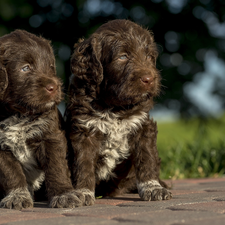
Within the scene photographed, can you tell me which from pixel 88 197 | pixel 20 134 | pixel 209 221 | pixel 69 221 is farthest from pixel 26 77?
pixel 209 221

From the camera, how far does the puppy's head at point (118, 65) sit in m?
→ 4.10

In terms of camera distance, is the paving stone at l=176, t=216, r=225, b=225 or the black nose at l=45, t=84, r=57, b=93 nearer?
the paving stone at l=176, t=216, r=225, b=225

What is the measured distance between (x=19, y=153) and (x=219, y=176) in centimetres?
342

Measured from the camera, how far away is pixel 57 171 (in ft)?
13.1

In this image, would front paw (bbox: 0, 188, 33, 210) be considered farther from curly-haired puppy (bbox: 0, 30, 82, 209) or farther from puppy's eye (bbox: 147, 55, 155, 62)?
puppy's eye (bbox: 147, 55, 155, 62)

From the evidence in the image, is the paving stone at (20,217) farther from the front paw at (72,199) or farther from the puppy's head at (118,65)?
the puppy's head at (118,65)

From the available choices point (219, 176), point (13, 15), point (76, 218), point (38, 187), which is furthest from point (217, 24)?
point (76, 218)

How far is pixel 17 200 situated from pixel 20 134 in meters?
0.69

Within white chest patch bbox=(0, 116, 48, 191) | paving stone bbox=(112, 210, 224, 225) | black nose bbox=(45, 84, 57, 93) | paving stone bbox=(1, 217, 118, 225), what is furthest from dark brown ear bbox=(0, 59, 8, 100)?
paving stone bbox=(112, 210, 224, 225)

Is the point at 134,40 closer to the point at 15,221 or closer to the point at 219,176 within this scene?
the point at 15,221

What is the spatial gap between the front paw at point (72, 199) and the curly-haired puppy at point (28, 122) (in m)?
0.05

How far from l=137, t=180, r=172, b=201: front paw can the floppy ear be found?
110 cm

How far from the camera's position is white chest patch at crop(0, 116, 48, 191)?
4.04m

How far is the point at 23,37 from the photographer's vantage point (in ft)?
13.8
